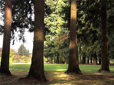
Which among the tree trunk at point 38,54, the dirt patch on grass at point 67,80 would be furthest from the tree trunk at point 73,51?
the tree trunk at point 38,54

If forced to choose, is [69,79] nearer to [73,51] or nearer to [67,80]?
[67,80]

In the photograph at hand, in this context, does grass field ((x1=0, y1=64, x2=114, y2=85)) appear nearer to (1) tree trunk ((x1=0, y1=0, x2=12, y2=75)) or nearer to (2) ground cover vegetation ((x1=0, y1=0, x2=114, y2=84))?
(2) ground cover vegetation ((x1=0, y1=0, x2=114, y2=84))

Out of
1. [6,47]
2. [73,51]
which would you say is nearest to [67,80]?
[73,51]

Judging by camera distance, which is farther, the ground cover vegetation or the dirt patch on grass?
the ground cover vegetation

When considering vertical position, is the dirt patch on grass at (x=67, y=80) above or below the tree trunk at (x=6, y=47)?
below

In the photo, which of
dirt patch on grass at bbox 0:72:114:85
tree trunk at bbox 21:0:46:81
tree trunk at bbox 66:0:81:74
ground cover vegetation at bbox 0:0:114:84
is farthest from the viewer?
tree trunk at bbox 66:0:81:74

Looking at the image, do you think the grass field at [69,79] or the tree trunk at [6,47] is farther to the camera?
the tree trunk at [6,47]

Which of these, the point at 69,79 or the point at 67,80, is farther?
the point at 69,79

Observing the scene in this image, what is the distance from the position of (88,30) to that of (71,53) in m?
6.73

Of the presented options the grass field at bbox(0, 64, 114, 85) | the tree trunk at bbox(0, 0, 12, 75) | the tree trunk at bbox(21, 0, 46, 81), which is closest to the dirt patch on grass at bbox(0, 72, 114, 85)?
the grass field at bbox(0, 64, 114, 85)

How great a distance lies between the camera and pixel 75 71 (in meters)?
11.6

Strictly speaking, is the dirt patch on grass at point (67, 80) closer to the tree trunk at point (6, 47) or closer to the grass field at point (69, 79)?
the grass field at point (69, 79)

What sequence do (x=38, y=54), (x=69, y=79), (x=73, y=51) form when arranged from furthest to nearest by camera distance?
1. (x=73, y=51)
2. (x=69, y=79)
3. (x=38, y=54)

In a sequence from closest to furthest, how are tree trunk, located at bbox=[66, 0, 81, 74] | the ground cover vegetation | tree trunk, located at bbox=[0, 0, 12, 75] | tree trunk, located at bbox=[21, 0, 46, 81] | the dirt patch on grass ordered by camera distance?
1. the dirt patch on grass
2. tree trunk, located at bbox=[21, 0, 46, 81]
3. the ground cover vegetation
4. tree trunk, located at bbox=[0, 0, 12, 75]
5. tree trunk, located at bbox=[66, 0, 81, 74]
